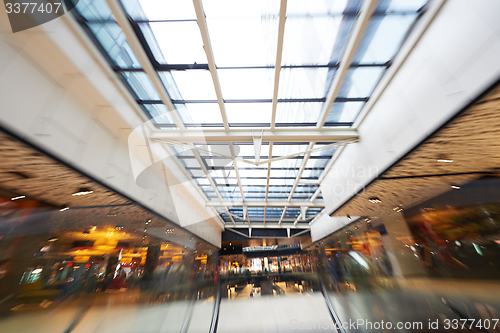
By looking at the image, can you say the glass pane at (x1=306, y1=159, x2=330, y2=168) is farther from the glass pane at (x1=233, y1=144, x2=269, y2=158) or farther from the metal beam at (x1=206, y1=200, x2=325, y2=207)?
the metal beam at (x1=206, y1=200, x2=325, y2=207)

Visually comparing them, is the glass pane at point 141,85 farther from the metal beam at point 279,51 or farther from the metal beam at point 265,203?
the metal beam at point 265,203

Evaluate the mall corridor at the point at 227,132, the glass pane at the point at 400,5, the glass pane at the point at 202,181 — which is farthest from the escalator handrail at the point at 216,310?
the glass pane at the point at 400,5

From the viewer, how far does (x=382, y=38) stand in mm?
5348

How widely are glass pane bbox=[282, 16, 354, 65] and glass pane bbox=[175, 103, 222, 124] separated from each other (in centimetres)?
354

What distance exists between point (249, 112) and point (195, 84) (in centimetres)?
253

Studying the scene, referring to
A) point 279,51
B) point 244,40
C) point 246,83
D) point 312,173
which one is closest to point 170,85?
point 246,83

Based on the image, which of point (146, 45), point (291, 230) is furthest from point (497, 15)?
point (291, 230)

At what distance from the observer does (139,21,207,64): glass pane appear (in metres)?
5.10

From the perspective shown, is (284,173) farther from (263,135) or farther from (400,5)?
(400,5)

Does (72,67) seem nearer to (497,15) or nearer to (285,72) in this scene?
(285,72)

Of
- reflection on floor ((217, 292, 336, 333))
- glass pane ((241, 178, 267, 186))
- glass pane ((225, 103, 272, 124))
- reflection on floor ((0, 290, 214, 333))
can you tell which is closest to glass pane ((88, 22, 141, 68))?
glass pane ((225, 103, 272, 124))

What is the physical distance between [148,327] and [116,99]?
10750mm

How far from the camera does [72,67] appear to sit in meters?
4.50

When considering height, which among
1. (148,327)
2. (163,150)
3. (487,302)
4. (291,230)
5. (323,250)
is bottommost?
(148,327)
